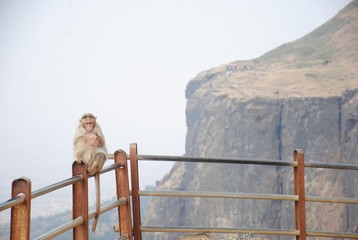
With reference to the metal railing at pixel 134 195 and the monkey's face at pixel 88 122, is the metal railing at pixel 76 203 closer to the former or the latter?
the metal railing at pixel 134 195

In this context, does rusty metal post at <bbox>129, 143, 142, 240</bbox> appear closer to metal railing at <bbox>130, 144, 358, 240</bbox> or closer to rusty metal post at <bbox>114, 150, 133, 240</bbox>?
metal railing at <bbox>130, 144, 358, 240</bbox>

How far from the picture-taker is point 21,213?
3.94 meters

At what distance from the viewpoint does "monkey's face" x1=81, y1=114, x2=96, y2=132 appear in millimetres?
5285

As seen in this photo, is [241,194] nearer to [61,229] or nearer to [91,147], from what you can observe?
[91,147]

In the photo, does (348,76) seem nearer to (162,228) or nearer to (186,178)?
(186,178)

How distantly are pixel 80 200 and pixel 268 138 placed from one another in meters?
76.7

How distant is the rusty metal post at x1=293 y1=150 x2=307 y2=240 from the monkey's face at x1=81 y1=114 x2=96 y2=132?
2.07 meters

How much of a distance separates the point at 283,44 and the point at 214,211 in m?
43.8

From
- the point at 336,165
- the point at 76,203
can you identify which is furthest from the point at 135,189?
the point at 336,165

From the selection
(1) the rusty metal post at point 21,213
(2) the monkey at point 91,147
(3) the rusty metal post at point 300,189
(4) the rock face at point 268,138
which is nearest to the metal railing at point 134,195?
(3) the rusty metal post at point 300,189

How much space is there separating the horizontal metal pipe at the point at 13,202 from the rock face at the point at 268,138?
6510 centimetres

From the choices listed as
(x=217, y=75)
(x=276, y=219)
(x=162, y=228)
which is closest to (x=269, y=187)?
(x=276, y=219)

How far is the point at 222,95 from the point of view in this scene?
85188mm

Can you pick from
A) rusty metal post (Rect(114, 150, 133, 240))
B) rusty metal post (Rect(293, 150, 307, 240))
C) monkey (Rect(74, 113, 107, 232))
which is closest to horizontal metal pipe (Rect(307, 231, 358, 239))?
rusty metal post (Rect(293, 150, 307, 240))
